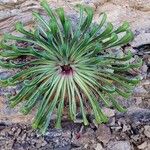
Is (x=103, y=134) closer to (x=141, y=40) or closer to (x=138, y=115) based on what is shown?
(x=138, y=115)

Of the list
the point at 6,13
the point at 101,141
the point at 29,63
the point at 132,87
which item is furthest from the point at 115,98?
the point at 6,13

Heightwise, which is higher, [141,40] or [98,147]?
[141,40]

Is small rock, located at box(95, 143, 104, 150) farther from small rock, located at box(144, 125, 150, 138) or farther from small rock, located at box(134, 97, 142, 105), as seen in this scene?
small rock, located at box(134, 97, 142, 105)

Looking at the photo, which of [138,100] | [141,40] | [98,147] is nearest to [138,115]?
[138,100]

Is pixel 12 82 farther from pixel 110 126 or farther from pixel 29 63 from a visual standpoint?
pixel 110 126

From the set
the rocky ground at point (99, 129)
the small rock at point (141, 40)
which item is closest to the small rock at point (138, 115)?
the rocky ground at point (99, 129)

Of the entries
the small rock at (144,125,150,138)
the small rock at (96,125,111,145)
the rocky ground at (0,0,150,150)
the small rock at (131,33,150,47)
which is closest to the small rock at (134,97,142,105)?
the rocky ground at (0,0,150,150)

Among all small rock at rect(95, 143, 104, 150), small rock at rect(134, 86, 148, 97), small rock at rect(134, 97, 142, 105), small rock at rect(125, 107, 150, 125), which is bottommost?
small rock at rect(95, 143, 104, 150)
